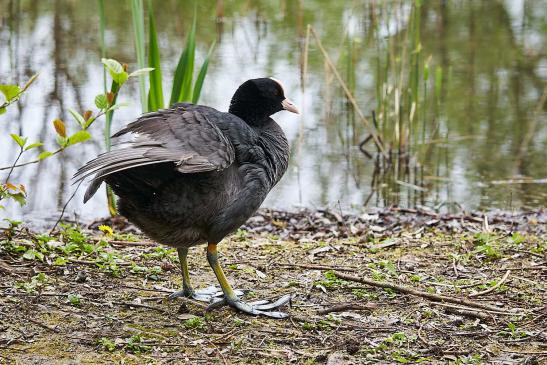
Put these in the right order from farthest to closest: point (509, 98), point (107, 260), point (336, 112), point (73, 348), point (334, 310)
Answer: point (509, 98) → point (336, 112) → point (107, 260) → point (334, 310) → point (73, 348)

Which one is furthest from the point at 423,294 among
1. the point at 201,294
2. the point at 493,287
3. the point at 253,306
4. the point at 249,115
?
the point at 249,115

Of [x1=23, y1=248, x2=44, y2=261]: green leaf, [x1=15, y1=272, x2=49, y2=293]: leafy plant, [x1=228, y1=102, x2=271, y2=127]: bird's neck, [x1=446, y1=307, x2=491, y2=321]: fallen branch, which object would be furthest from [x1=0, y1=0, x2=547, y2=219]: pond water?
[x1=446, y1=307, x2=491, y2=321]: fallen branch

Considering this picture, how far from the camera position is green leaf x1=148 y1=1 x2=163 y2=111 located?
→ 625 cm

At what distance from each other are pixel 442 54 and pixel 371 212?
5436mm

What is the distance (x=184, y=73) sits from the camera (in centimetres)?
622

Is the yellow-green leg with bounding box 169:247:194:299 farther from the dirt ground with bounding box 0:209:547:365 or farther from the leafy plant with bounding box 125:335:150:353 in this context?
the leafy plant with bounding box 125:335:150:353

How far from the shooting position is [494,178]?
8.13m

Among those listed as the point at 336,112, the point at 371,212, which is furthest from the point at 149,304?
the point at 336,112

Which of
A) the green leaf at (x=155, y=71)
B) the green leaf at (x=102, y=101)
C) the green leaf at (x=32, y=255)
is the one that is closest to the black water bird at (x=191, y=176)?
the green leaf at (x=102, y=101)

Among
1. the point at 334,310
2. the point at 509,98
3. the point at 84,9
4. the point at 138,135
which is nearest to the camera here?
the point at 138,135

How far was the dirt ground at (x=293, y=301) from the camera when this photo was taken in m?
3.68

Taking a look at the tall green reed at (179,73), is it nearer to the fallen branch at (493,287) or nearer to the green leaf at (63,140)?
the green leaf at (63,140)

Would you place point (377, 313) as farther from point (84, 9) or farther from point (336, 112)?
point (84, 9)

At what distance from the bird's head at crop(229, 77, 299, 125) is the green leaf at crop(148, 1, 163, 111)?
1.68 metres
